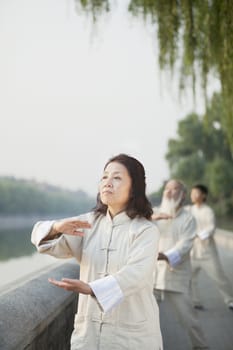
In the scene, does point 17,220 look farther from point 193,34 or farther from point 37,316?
point 37,316

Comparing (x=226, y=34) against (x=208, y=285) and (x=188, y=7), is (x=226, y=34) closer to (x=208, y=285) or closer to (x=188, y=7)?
(x=188, y=7)

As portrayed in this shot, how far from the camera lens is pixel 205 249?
7980 millimetres

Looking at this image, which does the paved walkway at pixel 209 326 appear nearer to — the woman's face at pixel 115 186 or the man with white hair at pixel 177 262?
the man with white hair at pixel 177 262

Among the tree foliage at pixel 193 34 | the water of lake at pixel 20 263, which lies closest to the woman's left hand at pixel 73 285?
the water of lake at pixel 20 263

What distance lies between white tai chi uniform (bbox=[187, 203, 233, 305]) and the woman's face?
205 inches

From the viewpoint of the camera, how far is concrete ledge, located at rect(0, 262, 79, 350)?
2551 millimetres

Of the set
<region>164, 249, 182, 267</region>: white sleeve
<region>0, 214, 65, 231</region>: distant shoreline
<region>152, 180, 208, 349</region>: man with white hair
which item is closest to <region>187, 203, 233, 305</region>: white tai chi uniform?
<region>152, 180, 208, 349</region>: man with white hair

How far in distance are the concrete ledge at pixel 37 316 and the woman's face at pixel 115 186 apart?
2.37 ft

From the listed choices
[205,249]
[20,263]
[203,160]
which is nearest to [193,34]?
[205,249]

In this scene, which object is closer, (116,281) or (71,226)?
(116,281)

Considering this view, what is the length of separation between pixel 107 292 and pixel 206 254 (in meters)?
5.83

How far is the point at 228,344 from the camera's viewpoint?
523 cm

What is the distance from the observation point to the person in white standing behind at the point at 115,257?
2387mm

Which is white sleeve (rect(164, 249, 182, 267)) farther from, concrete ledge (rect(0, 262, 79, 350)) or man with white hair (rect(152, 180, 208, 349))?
concrete ledge (rect(0, 262, 79, 350))
